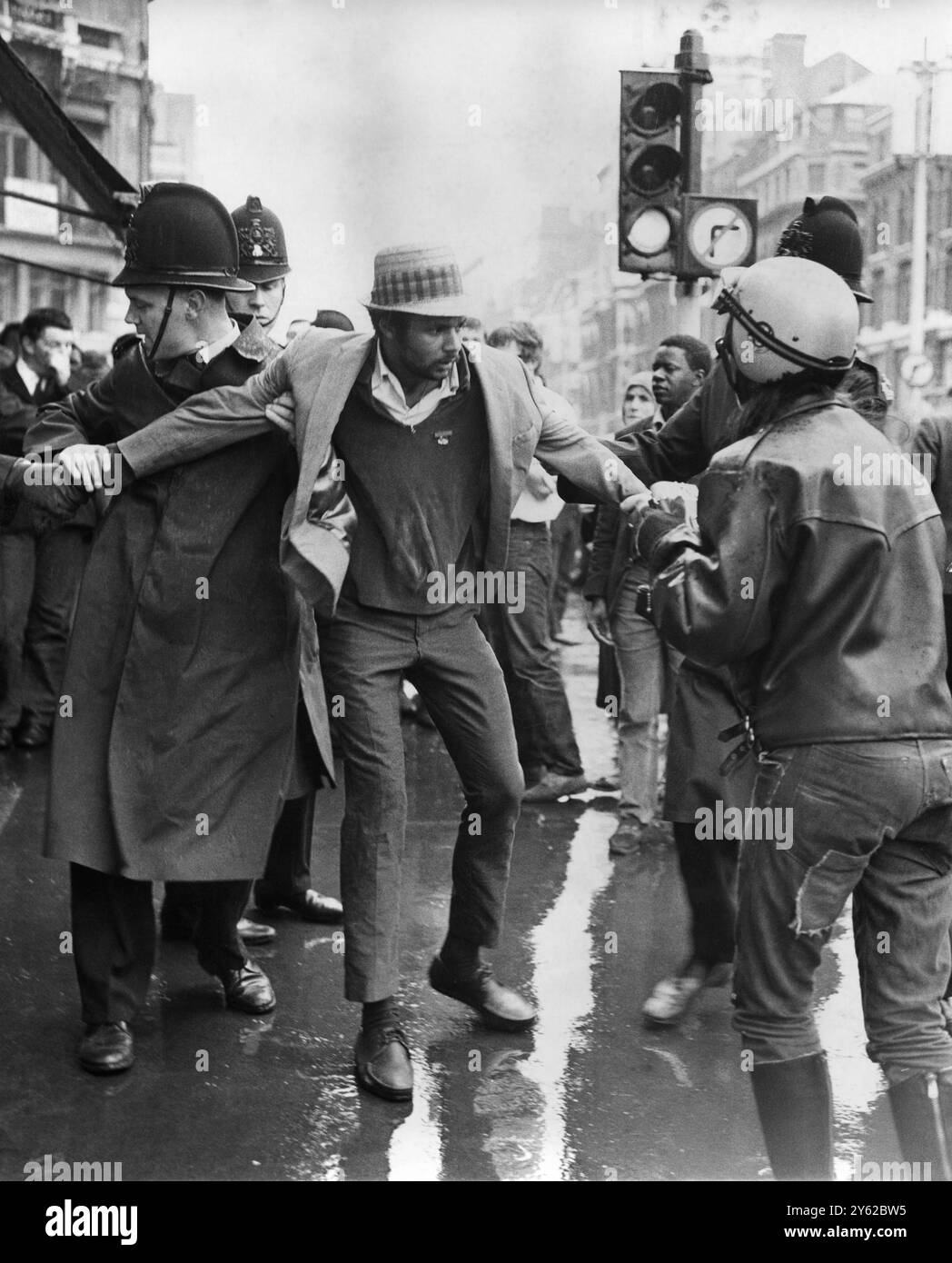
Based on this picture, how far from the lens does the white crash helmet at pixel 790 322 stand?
326 cm

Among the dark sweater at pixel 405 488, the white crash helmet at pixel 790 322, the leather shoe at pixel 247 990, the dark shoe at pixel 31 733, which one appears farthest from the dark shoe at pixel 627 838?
the white crash helmet at pixel 790 322

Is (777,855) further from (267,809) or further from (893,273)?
(893,273)

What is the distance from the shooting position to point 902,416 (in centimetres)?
482

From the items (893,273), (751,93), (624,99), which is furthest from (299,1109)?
(893,273)

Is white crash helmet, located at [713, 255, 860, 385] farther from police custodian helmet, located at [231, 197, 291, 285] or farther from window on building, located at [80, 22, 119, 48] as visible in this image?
window on building, located at [80, 22, 119, 48]

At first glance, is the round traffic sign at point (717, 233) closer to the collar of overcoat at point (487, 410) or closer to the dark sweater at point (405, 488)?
the collar of overcoat at point (487, 410)

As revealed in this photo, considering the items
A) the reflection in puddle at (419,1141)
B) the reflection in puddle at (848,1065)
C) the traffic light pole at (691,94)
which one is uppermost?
the traffic light pole at (691,94)

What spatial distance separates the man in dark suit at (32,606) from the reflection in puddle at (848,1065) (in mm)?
5013

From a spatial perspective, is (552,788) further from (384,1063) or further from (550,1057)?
(384,1063)

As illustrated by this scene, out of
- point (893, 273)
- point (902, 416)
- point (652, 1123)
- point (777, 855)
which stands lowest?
point (652, 1123)

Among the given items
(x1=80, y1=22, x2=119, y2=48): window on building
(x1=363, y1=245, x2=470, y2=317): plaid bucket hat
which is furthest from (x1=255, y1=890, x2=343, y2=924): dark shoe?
(x1=80, y1=22, x2=119, y2=48): window on building

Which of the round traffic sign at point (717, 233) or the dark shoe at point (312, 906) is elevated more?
the round traffic sign at point (717, 233)

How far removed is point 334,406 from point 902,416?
5.54 ft

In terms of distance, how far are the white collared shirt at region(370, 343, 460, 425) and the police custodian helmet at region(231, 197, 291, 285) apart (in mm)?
1562
